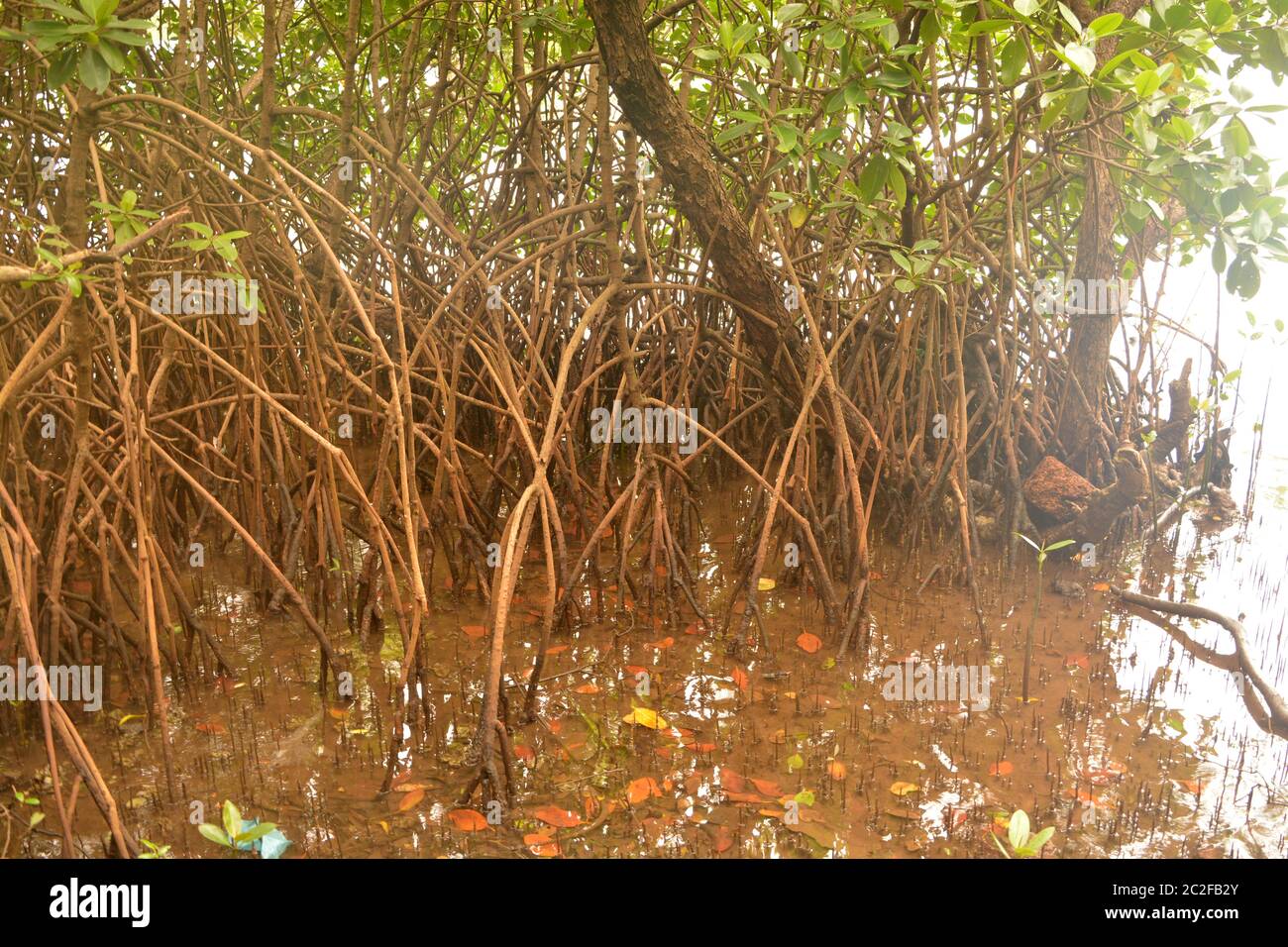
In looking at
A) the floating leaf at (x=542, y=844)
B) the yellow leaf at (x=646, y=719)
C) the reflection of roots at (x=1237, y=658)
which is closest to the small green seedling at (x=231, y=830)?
the floating leaf at (x=542, y=844)

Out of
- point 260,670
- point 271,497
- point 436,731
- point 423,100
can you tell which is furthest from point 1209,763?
point 423,100

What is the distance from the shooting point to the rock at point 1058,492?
4176mm

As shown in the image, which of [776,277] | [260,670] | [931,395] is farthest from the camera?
[931,395]

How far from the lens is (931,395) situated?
440 cm

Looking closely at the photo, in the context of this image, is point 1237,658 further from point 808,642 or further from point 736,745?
point 736,745

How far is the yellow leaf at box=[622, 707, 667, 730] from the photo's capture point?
2.94m

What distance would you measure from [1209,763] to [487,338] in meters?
2.54

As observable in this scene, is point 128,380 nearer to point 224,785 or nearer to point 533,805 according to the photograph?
point 224,785

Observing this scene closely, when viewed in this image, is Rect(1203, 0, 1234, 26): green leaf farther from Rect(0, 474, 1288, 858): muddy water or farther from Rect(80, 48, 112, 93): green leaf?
Rect(80, 48, 112, 93): green leaf

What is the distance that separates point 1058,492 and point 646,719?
84.5 inches

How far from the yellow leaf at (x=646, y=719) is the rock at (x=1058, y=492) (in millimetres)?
2049

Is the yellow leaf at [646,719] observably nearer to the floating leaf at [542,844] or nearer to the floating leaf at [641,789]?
the floating leaf at [641,789]

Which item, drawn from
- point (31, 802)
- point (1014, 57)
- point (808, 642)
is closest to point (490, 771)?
point (31, 802)

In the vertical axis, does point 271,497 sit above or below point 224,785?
above
